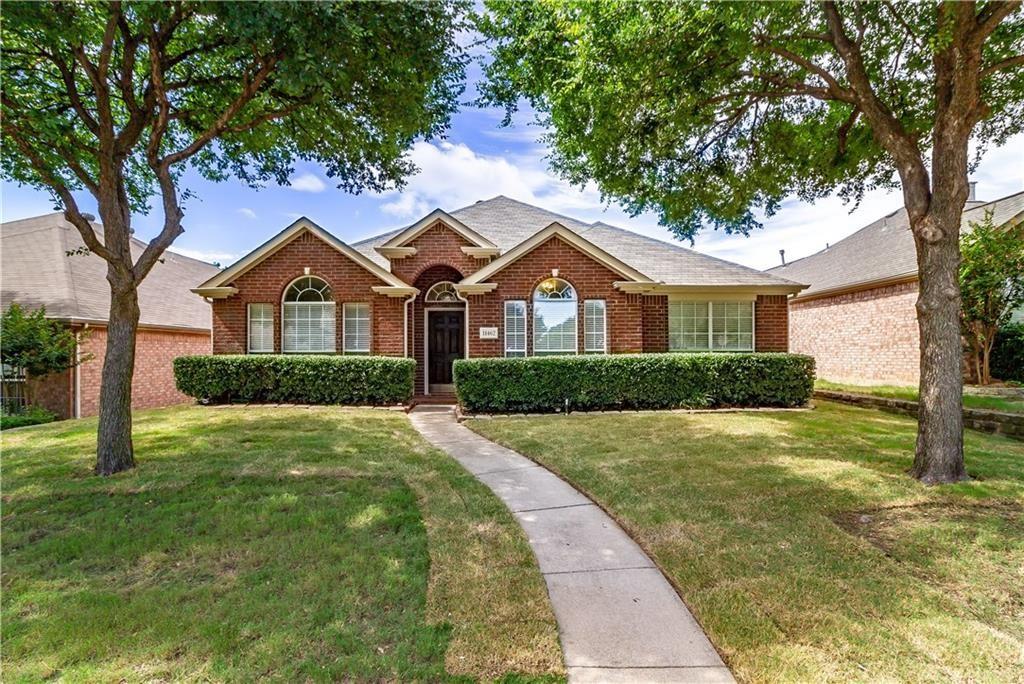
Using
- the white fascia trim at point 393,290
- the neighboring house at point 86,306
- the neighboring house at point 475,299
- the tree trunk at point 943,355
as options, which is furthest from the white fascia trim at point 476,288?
the tree trunk at point 943,355

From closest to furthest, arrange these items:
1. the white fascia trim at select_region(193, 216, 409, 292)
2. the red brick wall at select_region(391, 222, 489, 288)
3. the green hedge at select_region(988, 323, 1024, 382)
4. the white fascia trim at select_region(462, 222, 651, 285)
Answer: the white fascia trim at select_region(462, 222, 651, 285) < the green hedge at select_region(988, 323, 1024, 382) < the white fascia trim at select_region(193, 216, 409, 292) < the red brick wall at select_region(391, 222, 489, 288)

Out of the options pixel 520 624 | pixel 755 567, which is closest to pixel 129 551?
pixel 520 624

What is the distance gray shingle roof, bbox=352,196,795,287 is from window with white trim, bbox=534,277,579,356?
237 centimetres

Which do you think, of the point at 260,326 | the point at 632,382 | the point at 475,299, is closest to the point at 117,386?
the point at 260,326

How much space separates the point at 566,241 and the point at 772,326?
691cm

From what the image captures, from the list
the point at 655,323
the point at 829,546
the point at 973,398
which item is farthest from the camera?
the point at 655,323

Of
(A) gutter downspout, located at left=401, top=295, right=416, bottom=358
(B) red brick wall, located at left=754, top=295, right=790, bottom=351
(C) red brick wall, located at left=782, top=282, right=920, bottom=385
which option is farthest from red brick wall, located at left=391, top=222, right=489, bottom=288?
(C) red brick wall, located at left=782, top=282, right=920, bottom=385

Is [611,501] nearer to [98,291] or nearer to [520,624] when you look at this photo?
[520,624]

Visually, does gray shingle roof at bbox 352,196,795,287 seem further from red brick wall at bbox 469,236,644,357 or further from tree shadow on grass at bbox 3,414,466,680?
tree shadow on grass at bbox 3,414,466,680

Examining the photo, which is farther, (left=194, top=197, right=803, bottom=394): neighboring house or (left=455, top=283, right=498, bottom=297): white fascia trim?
(left=194, top=197, right=803, bottom=394): neighboring house

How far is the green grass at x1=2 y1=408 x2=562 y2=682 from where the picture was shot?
2.70 m

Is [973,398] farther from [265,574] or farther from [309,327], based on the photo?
[309,327]

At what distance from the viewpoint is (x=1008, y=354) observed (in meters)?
13.1

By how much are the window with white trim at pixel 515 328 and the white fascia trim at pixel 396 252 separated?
401cm
